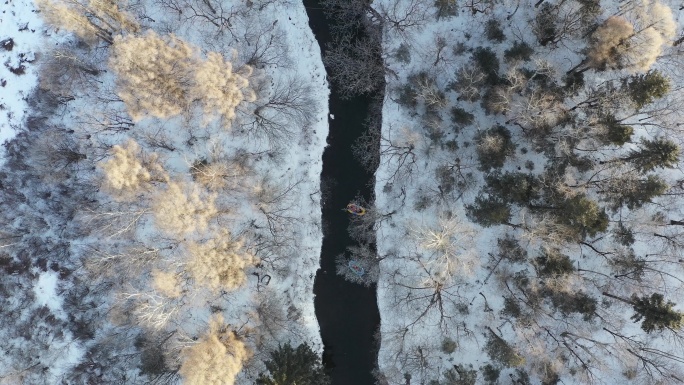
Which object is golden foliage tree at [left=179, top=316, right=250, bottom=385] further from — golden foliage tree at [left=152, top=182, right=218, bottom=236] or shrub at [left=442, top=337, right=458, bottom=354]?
shrub at [left=442, top=337, right=458, bottom=354]

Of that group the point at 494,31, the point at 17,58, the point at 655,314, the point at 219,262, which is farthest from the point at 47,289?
the point at 655,314

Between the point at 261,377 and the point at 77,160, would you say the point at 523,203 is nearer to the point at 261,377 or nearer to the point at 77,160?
the point at 261,377

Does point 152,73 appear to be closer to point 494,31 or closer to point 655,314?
point 494,31

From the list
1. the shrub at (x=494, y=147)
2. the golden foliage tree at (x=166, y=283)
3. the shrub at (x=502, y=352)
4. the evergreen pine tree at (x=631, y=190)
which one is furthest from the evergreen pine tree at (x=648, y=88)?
the golden foliage tree at (x=166, y=283)

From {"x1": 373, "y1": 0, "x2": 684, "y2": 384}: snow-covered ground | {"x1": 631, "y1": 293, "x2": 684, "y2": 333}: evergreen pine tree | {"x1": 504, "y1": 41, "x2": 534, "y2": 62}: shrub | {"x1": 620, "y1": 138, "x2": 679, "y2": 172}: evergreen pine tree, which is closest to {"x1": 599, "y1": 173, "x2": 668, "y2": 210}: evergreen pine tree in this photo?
{"x1": 620, "y1": 138, "x2": 679, "y2": 172}: evergreen pine tree

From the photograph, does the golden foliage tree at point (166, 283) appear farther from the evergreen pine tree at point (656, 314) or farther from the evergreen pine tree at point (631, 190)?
the evergreen pine tree at point (656, 314)

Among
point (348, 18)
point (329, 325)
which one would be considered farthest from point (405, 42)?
point (329, 325)
